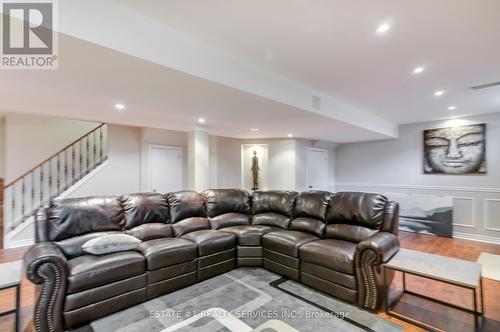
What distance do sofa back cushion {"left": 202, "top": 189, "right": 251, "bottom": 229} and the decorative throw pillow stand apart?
129 centimetres

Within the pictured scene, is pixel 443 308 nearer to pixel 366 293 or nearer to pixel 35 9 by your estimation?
pixel 366 293

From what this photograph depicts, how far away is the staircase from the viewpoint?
4391 mm

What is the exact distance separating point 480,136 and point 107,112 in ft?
23.7

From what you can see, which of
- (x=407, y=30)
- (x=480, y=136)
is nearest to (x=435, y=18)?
(x=407, y=30)

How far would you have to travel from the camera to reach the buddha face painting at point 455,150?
5008mm

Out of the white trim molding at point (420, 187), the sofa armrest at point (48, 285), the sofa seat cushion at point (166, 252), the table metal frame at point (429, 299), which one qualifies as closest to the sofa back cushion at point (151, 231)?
the sofa seat cushion at point (166, 252)

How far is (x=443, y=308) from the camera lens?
94.8 inches

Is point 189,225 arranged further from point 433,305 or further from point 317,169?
point 317,169

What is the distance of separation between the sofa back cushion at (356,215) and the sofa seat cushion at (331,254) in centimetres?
16

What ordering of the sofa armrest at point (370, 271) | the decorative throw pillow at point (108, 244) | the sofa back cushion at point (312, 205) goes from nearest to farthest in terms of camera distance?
1. the sofa armrest at point (370, 271)
2. the decorative throw pillow at point (108, 244)
3. the sofa back cushion at point (312, 205)

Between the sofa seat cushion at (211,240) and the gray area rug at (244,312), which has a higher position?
the sofa seat cushion at (211,240)

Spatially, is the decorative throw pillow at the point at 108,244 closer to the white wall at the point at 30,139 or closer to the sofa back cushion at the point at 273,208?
the sofa back cushion at the point at 273,208

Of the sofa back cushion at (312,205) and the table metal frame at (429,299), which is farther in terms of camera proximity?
the sofa back cushion at (312,205)

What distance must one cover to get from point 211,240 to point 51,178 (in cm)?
421
